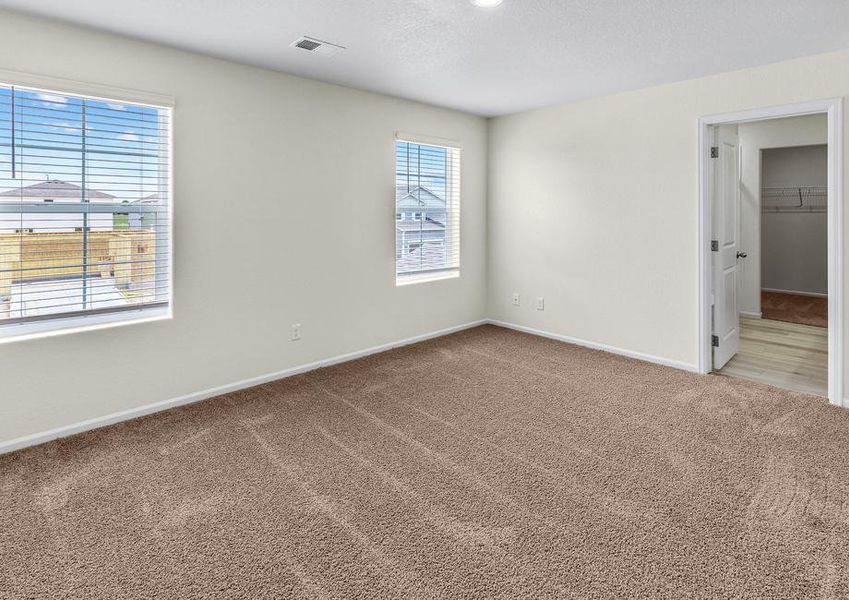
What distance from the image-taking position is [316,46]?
3.05 m

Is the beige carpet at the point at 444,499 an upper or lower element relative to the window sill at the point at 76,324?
lower

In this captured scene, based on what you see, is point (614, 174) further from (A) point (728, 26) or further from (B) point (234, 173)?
(B) point (234, 173)

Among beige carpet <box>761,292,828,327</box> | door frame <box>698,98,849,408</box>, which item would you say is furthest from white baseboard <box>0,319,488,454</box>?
beige carpet <box>761,292,828,327</box>

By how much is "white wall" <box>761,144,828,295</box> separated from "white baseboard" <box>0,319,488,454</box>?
6071mm

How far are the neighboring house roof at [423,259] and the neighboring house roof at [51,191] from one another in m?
2.51

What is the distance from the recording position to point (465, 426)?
2963mm

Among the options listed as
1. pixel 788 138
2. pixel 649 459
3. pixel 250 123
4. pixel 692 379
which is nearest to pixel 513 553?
pixel 649 459

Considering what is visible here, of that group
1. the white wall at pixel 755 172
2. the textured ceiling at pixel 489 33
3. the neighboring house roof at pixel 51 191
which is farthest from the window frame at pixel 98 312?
the white wall at pixel 755 172

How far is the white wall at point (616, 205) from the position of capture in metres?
3.68

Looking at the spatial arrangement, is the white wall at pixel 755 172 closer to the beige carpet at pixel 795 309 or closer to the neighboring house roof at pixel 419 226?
the beige carpet at pixel 795 309

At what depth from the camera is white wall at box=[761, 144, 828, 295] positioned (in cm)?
701

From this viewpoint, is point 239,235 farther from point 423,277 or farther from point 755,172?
point 755,172

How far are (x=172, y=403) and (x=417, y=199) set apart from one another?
108 inches

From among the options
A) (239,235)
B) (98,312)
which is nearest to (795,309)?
(239,235)
